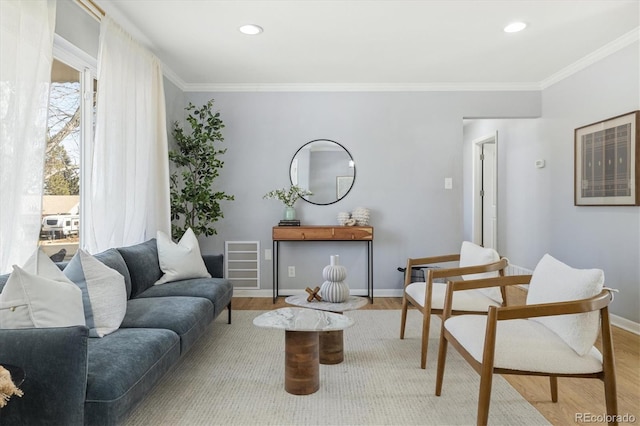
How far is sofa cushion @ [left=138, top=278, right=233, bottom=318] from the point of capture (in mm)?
2836

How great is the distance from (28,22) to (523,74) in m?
4.23

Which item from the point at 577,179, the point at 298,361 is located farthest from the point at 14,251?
the point at 577,179

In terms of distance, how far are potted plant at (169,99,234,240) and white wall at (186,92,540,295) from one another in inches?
10.3

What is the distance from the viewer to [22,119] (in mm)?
1931

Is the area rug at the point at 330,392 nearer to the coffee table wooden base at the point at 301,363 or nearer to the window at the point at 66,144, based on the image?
the coffee table wooden base at the point at 301,363

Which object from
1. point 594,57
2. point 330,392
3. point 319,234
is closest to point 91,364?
point 330,392

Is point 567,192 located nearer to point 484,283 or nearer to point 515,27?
point 515,27

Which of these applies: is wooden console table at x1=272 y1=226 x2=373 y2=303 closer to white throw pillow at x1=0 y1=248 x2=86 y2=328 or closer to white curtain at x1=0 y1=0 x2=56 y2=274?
white curtain at x1=0 y1=0 x2=56 y2=274

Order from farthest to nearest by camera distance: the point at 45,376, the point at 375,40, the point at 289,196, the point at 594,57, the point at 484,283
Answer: the point at 289,196
the point at 594,57
the point at 375,40
the point at 484,283
the point at 45,376

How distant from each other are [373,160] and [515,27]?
1.94m

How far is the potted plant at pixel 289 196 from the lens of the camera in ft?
14.6

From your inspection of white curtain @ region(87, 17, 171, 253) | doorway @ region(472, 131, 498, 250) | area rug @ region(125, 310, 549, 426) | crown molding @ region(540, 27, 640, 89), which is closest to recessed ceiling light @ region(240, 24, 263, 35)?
white curtain @ region(87, 17, 171, 253)

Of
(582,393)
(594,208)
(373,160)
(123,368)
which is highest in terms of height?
(373,160)

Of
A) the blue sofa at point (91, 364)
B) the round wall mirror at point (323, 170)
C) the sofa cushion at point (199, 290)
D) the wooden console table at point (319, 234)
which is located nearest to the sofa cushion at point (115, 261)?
the sofa cushion at point (199, 290)
